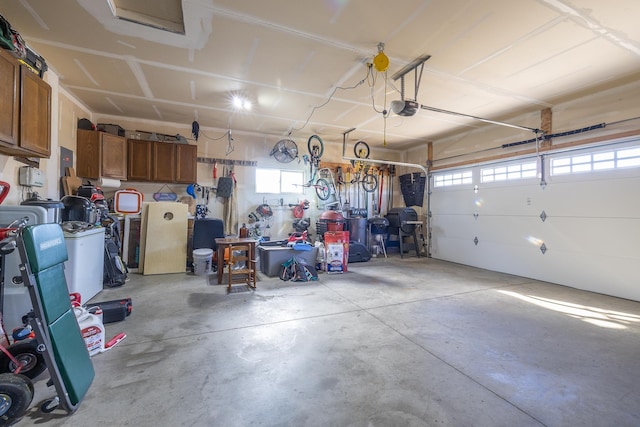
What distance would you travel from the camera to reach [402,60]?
10.8ft

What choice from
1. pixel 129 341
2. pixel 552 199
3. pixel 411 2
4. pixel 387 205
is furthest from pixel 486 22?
pixel 387 205

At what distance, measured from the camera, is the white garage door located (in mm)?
3857

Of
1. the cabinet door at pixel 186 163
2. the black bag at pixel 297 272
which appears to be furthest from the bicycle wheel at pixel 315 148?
the black bag at pixel 297 272

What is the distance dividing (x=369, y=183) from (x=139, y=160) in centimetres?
559

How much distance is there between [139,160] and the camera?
5.29 metres

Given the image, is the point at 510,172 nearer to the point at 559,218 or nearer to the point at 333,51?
the point at 559,218

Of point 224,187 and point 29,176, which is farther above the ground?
point 224,187

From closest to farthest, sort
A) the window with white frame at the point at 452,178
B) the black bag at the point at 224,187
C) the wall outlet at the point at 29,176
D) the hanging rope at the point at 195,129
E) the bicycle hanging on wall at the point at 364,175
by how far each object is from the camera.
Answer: the wall outlet at the point at 29,176 → the hanging rope at the point at 195,129 → the black bag at the point at 224,187 → the window with white frame at the point at 452,178 → the bicycle hanging on wall at the point at 364,175

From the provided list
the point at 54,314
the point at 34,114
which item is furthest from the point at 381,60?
the point at 34,114

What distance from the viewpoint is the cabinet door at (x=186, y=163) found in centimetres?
555

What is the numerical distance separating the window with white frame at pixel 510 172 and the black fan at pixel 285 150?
4327mm

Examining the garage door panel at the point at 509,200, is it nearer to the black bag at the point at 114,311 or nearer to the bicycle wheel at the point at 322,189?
the bicycle wheel at the point at 322,189

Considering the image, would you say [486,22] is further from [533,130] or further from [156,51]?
[156,51]

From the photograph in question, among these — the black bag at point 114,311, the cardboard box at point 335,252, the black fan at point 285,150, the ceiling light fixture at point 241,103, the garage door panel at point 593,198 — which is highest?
the ceiling light fixture at point 241,103
